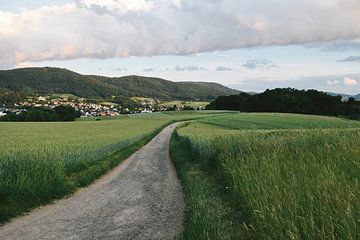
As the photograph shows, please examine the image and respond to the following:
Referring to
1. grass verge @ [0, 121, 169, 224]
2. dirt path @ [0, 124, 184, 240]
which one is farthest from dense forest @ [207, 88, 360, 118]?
grass verge @ [0, 121, 169, 224]

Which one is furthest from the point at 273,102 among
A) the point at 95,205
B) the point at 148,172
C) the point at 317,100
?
the point at 95,205

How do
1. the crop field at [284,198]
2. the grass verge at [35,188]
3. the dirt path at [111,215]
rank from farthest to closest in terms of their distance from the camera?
1. the grass verge at [35,188]
2. the dirt path at [111,215]
3. the crop field at [284,198]

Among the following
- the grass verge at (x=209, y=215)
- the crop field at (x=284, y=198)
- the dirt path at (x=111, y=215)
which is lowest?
the dirt path at (x=111, y=215)

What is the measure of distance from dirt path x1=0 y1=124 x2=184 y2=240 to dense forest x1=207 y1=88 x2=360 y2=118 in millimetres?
104367

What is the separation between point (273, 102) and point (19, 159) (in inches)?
4785

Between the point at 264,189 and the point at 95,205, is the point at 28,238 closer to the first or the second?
the point at 95,205

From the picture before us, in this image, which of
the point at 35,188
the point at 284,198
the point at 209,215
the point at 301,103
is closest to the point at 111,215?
the point at 35,188

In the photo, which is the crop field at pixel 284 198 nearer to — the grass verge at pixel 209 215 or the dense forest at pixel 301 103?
the grass verge at pixel 209 215

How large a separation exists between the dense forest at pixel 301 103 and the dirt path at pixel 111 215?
10437 cm

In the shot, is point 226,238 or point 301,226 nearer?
point 301,226

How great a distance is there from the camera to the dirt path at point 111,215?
32.0ft

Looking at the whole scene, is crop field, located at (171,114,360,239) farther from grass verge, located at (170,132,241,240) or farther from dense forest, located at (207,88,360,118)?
dense forest, located at (207,88,360,118)

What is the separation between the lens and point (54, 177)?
48.4 feet

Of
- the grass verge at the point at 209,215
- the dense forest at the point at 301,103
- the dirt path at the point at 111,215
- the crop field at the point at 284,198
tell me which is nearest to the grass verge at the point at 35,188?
the dirt path at the point at 111,215
